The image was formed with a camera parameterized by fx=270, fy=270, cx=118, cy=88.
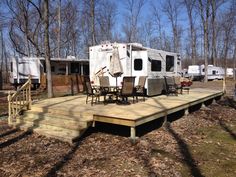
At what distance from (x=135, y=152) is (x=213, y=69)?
3182 centimetres

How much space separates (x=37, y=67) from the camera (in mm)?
17484

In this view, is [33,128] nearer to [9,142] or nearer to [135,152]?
[9,142]

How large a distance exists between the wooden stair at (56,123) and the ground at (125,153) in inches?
7.3

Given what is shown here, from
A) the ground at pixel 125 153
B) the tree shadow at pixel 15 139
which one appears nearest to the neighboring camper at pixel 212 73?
the ground at pixel 125 153

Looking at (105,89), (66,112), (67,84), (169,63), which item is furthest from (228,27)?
(66,112)

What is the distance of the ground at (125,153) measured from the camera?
176 inches

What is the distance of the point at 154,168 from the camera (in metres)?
4.54

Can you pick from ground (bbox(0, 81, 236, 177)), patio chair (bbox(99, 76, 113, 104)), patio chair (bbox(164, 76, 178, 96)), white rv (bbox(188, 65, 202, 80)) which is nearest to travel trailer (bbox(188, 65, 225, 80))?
white rv (bbox(188, 65, 202, 80))

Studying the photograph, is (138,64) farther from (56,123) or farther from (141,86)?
(56,123)

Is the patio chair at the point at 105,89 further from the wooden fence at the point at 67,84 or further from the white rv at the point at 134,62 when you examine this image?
the wooden fence at the point at 67,84

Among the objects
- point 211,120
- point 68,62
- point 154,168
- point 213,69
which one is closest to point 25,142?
point 154,168

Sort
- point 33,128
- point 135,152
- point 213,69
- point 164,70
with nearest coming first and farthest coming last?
point 135,152 < point 33,128 < point 164,70 < point 213,69

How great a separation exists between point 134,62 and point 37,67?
8.82m

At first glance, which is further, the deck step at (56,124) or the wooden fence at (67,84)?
the wooden fence at (67,84)
